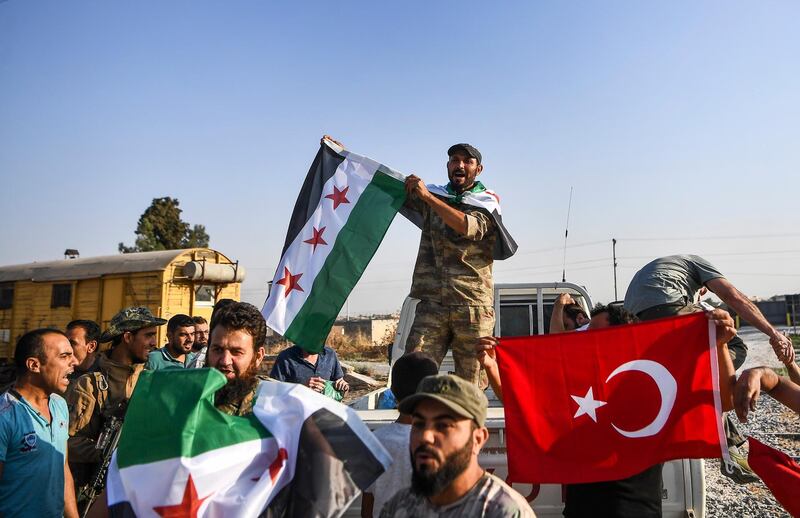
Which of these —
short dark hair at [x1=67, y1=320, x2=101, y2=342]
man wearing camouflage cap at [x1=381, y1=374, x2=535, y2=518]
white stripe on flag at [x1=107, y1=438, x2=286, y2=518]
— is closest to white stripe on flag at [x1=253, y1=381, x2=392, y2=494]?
white stripe on flag at [x1=107, y1=438, x2=286, y2=518]

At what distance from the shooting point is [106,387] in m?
4.52

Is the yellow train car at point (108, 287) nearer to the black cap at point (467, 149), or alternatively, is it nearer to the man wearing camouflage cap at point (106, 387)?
the man wearing camouflage cap at point (106, 387)

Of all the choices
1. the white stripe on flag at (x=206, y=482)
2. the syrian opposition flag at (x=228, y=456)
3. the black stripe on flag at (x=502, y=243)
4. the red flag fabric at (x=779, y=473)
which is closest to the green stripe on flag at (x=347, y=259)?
the black stripe on flag at (x=502, y=243)

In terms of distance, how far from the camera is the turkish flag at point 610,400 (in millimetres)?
3383

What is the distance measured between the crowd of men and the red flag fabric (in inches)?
8.4

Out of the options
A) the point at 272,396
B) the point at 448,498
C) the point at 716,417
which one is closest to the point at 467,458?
the point at 448,498

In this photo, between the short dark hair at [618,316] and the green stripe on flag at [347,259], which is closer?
the short dark hair at [618,316]

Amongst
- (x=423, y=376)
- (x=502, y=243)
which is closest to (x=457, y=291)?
(x=502, y=243)

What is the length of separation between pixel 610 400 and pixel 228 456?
210 centimetres

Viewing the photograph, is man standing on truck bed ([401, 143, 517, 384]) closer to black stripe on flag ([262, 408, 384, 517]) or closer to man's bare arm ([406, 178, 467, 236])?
man's bare arm ([406, 178, 467, 236])

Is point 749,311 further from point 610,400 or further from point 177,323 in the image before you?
point 177,323

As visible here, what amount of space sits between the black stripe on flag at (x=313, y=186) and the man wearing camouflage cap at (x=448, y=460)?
3.17 m

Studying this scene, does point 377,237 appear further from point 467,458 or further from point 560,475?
point 467,458

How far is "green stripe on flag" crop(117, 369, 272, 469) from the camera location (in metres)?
2.50
